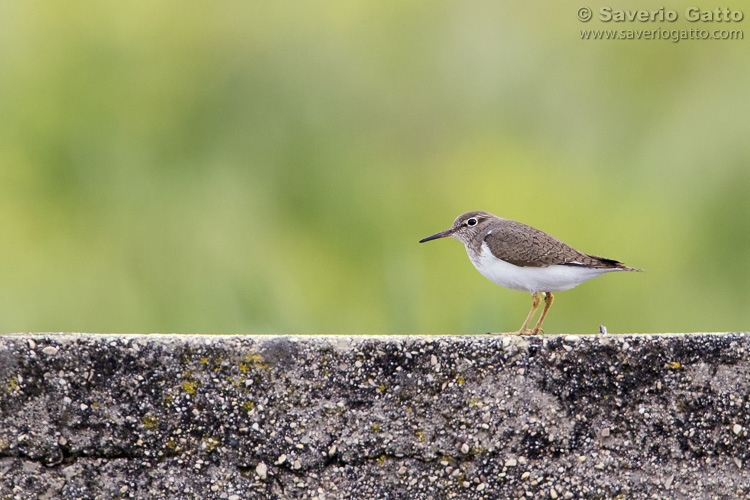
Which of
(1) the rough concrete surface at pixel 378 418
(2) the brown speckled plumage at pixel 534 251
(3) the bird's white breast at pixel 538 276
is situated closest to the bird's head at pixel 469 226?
(2) the brown speckled plumage at pixel 534 251

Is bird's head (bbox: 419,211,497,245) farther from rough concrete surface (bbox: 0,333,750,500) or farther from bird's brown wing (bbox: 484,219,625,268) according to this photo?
rough concrete surface (bbox: 0,333,750,500)

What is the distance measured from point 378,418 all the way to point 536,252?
7.27 feet

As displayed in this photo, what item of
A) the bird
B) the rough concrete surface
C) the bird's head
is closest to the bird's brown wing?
the bird

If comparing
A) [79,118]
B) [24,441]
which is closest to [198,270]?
[79,118]

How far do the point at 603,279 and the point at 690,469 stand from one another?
24.9 ft

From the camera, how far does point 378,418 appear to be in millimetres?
2818

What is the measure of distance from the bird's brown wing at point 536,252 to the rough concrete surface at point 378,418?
1911 millimetres

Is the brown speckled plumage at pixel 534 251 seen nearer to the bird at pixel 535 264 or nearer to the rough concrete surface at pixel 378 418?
the bird at pixel 535 264

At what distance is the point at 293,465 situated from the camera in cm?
281

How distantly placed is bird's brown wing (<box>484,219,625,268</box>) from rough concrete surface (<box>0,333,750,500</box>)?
1911 mm

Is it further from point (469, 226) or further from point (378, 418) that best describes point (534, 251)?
point (378, 418)

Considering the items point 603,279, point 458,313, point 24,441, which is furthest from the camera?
point 603,279

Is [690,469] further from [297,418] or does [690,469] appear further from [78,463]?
→ [78,463]

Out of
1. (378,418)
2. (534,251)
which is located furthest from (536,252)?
(378,418)
